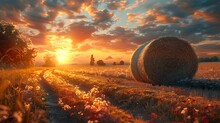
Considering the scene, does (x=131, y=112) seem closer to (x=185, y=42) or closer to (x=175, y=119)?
(x=175, y=119)

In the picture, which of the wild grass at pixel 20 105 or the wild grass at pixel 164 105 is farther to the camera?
the wild grass at pixel 164 105

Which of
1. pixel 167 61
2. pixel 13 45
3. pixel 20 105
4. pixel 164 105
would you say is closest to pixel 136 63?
pixel 167 61

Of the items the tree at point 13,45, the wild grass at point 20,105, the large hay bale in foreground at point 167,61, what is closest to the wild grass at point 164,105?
the wild grass at point 20,105

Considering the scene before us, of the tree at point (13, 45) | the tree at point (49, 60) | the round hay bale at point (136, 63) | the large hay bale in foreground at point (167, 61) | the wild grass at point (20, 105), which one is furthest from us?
the tree at point (49, 60)

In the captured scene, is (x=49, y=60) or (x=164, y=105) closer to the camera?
(x=164, y=105)

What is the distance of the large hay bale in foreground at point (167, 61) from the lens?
20.4 metres

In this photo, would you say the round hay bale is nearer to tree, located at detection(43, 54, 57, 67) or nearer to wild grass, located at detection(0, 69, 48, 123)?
wild grass, located at detection(0, 69, 48, 123)

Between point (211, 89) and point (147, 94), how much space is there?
5.74 metres

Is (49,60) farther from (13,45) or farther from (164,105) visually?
(164,105)

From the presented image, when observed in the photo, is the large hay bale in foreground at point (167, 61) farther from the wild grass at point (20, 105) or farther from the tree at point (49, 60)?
the tree at point (49, 60)

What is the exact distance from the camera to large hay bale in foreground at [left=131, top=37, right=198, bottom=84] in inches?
804

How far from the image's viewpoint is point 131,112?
11.0 metres

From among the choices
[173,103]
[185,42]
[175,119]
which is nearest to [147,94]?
[173,103]

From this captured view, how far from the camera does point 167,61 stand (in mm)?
21219
